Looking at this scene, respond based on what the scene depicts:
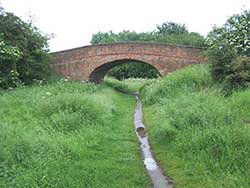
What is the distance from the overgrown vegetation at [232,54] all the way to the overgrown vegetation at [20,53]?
9390 millimetres

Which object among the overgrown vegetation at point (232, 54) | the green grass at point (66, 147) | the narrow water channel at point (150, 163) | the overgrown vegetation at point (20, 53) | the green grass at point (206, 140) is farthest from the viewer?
the overgrown vegetation at point (20, 53)

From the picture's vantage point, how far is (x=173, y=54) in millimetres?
26453

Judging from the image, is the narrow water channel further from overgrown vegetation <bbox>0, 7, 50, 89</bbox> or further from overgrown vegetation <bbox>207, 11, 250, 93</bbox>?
overgrown vegetation <bbox>0, 7, 50, 89</bbox>

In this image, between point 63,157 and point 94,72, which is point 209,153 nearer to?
point 63,157

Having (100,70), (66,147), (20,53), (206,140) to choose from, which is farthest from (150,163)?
(100,70)

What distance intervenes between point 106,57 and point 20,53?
8.75m

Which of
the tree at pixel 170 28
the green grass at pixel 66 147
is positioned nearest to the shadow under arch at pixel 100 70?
the green grass at pixel 66 147

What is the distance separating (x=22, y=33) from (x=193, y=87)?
35.6 ft

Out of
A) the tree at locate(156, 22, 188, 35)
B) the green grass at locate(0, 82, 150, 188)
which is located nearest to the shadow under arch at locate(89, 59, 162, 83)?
the green grass at locate(0, 82, 150, 188)

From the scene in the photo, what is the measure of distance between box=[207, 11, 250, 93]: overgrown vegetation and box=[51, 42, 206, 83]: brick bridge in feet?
21.1

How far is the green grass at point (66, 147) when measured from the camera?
7.39 m

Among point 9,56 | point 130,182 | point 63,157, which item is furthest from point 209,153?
point 9,56

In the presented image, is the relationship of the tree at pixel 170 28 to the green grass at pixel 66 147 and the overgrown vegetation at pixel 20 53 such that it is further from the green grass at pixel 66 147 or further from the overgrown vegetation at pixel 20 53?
the green grass at pixel 66 147

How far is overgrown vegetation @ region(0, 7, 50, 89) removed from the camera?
1959 centimetres
